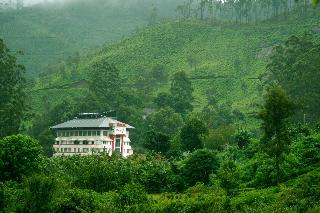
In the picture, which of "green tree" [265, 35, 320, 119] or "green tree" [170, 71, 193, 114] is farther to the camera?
"green tree" [170, 71, 193, 114]

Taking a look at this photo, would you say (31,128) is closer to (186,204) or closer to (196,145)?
(196,145)

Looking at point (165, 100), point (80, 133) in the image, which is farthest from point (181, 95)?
point (80, 133)

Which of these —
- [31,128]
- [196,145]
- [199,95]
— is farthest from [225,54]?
[196,145]

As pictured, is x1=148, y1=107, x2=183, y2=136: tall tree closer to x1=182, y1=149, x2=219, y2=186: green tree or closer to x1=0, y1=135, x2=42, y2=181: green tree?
x1=182, y1=149, x2=219, y2=186: green tree

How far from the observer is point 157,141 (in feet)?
194

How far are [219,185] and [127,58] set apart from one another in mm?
86811

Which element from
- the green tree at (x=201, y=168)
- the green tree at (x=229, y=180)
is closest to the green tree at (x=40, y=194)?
the green tree at (x=229, y=180)

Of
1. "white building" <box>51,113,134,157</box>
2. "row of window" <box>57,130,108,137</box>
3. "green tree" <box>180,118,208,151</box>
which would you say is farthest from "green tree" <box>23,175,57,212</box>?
"row of window" <box>57,130,108,137</box>

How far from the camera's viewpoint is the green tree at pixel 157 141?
193ft

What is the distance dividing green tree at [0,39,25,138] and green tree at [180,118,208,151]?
23.1 m

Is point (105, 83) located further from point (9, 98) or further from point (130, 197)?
point (130, 197)

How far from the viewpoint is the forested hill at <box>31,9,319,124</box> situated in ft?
→ 339

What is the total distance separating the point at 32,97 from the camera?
10831 cm

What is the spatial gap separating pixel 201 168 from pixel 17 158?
50.6 ft
